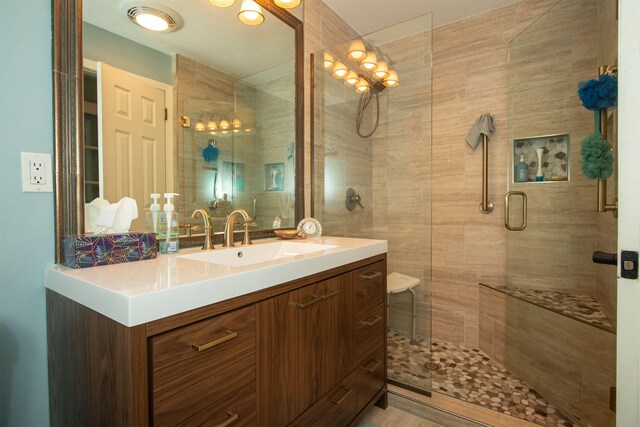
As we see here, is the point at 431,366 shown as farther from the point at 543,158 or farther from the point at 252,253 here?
the point at 543,158

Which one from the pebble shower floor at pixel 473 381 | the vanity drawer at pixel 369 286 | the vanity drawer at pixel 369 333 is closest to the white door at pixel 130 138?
the vanity drawer at pixel 369 286

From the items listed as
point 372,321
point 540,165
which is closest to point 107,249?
point 372,321

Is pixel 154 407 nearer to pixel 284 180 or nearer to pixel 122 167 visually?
pixel 122 167

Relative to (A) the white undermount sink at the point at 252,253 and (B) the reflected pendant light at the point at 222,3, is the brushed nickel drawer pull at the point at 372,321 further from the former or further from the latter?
(B) the reflected pendant light at the point at 222,3

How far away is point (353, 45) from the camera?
2.16m

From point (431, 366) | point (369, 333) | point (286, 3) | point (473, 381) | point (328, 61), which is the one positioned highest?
point (286, 3)

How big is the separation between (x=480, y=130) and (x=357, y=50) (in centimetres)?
112

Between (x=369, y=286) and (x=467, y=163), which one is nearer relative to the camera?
(x=369, y=286)

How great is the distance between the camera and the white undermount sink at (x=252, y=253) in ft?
4.30

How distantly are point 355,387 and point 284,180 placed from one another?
1.19 meters

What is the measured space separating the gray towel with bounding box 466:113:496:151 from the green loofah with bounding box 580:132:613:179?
89 centimetres

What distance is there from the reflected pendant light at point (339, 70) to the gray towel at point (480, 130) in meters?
1.10

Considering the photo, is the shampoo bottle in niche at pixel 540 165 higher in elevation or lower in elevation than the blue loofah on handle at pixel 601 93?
lower

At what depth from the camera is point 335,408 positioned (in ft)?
4.31
